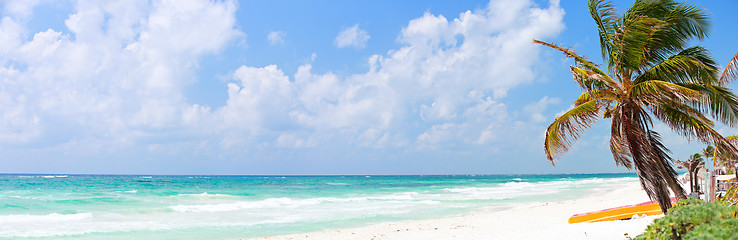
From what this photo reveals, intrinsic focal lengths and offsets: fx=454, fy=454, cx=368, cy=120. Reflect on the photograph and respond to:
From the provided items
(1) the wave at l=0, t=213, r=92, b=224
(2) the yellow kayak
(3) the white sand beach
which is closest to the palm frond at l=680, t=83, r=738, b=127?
(3) the white sand beach

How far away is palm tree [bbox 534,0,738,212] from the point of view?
20.2ft

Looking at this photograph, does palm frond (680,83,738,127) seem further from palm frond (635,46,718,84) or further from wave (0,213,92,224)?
wave (0,213,92,224)

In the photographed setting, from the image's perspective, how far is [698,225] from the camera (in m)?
3.36

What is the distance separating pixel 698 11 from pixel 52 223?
16.4 m

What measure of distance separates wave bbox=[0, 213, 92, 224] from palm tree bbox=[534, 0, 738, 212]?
1527 cm

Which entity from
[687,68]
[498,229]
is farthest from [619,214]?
[687,68]

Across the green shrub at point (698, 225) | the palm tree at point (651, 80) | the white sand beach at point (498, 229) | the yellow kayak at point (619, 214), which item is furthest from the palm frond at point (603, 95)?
the yellow kayak at point (619, 214)

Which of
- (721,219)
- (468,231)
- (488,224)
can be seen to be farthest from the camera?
(488,224)

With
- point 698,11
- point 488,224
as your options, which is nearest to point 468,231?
point 488,224

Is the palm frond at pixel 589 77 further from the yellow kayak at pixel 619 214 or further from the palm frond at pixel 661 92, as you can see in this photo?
→ the yellow kayak at pixel 619 214

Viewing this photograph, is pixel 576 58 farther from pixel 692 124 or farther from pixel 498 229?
pixel 498 229

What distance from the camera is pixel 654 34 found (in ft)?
21.2

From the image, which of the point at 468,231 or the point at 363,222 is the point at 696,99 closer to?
the point at 468,231

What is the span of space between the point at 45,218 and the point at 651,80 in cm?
1702
